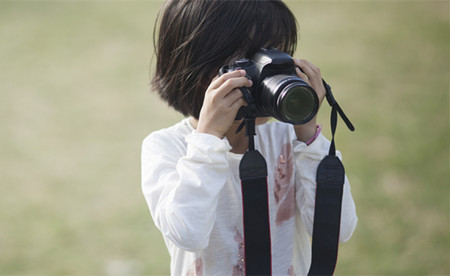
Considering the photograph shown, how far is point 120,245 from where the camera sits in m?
1.87

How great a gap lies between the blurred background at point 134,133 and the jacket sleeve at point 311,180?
1.18ft

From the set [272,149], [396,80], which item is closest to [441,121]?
[396,80]

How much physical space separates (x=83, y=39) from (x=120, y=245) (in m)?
2.86

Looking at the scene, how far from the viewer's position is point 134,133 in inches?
109

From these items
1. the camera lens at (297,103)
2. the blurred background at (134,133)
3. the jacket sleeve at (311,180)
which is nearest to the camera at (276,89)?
the camera lens at (297,103)

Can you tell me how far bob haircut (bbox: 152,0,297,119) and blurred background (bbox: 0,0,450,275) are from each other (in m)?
0.17

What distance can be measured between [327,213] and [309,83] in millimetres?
200

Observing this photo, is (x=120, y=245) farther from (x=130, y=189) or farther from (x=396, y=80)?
(x=396, y=80)

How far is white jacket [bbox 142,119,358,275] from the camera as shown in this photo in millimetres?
706

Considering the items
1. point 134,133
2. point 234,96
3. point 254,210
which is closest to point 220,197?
point 254,210

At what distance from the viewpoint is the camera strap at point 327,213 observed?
77 centimetres

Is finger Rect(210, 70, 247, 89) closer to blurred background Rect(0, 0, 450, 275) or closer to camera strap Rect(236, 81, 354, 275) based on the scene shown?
camera strap Rect(236, 81, 354, 275)

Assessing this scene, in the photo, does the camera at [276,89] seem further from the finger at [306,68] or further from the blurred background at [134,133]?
the blurred background at [134,133]

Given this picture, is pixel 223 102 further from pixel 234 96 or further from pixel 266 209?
pixel 266 209
